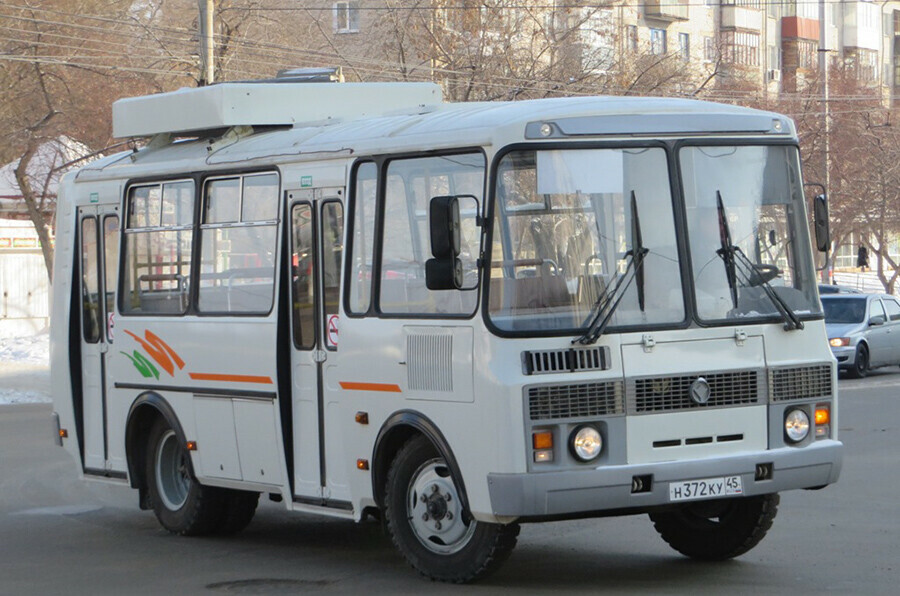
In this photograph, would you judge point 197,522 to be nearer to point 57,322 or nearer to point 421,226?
point 57,322

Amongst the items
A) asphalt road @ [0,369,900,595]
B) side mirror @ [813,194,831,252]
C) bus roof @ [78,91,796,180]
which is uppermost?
bus roof @ [78,91,796,180]

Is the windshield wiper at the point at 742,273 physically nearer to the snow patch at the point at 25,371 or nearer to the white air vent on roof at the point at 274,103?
the white air vent on roof at the point at 274,103

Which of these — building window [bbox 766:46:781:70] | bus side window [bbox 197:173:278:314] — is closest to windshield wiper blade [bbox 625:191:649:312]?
bus side window [bbox 197:173:278:314]

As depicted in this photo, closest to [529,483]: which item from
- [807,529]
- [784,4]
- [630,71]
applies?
[807,529]

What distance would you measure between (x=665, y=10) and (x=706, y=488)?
58.8 metres

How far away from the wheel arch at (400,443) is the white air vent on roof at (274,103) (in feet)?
8.43

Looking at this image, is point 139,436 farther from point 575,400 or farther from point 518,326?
point 575,400

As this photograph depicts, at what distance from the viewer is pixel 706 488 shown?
27.5ft

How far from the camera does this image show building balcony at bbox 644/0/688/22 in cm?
6475

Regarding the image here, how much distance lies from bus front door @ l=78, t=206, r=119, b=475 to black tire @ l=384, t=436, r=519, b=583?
3.66 metres

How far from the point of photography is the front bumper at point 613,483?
8070 millimetres

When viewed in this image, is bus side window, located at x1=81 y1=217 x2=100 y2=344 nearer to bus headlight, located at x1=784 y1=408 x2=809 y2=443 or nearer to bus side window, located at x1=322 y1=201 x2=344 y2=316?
bus side window, located at x1=322 y1=201 x2=344 y2=316

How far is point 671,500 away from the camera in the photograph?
27.1ft

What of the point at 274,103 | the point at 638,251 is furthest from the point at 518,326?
the point at 274,103
